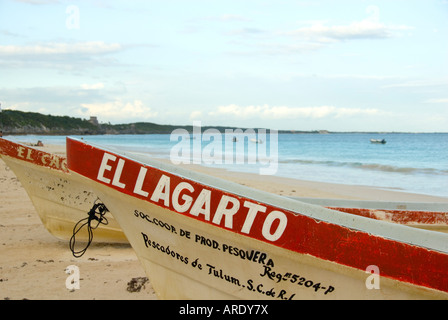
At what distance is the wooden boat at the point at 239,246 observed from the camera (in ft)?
8.14

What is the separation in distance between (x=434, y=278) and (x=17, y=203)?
774cm

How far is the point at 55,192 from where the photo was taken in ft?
18.2

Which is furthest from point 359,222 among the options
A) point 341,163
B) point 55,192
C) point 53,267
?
point 341,163

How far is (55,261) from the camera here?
4832 millimetres

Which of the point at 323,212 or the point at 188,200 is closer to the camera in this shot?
the point at 188,200

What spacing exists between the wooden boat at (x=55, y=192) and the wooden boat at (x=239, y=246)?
2.43 m

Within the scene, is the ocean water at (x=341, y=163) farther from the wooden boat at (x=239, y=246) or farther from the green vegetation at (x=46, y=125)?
the green vegetation at (x=46, y=125)

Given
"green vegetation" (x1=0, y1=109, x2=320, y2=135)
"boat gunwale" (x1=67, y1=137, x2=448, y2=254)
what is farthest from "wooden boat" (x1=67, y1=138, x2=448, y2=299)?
"green vegetation" (x1=0, y1=109, x2=320, y2=135)

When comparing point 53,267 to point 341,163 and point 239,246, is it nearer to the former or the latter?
point 239,246

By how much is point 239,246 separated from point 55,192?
11.9 ft

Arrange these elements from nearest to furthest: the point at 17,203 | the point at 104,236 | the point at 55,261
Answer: the point at 55,261
the point at 104,236
the point at 17,203

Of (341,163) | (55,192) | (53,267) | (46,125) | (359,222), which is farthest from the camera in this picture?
(46,125)
